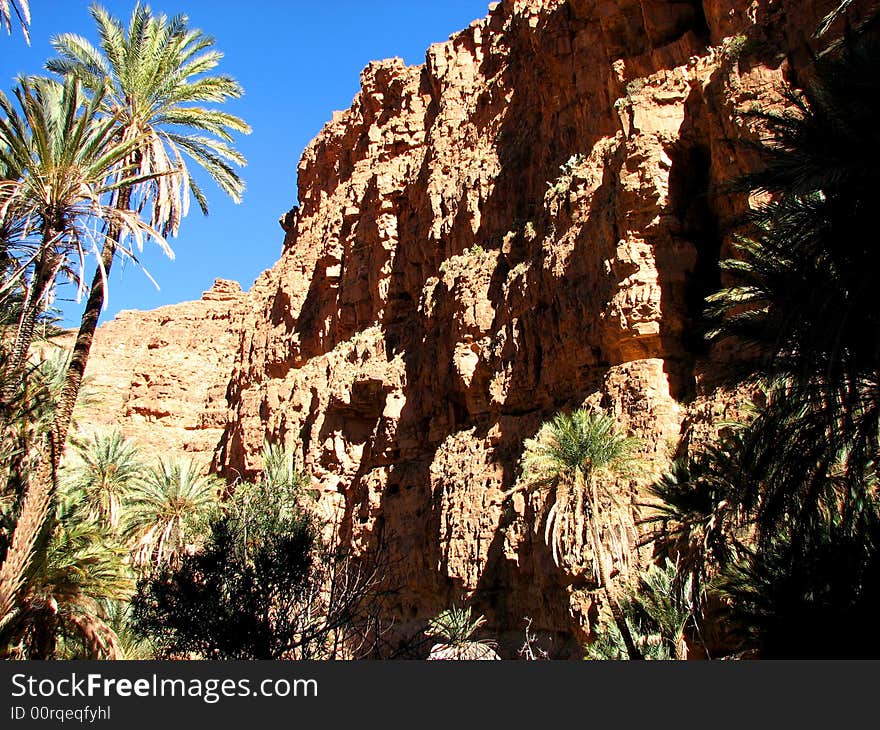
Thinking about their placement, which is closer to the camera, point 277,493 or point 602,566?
point 277,493

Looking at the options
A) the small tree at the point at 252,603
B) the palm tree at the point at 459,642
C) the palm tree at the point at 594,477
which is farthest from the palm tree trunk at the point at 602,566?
the small tree at the point at 252,603

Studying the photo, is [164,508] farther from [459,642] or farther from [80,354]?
[80,354]

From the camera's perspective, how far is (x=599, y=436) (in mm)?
20109

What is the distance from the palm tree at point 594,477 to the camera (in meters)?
19.3

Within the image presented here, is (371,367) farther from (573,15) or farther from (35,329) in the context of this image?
(35,329)

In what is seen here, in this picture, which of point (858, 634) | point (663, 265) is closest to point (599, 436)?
point (663, 265)

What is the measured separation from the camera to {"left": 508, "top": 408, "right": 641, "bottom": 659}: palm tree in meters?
19.3

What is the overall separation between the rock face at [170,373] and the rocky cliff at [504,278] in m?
6.85

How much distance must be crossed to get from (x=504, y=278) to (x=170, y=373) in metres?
35.5

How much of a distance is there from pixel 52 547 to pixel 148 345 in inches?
2273

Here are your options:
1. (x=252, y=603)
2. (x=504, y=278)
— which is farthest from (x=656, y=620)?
(x=504, y=278)

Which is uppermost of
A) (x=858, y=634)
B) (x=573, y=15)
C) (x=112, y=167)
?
(x=573, y=15)

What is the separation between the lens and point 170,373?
58.3 m

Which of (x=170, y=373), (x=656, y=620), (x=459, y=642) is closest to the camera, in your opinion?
(x=656, y=620)
